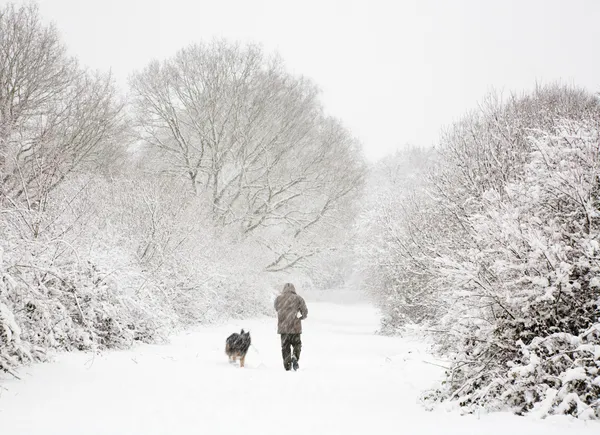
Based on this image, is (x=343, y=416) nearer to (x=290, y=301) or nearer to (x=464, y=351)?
(x=464, y=351)

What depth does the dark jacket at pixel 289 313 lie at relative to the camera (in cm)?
862

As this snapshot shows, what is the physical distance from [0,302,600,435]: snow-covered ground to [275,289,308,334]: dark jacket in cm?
86

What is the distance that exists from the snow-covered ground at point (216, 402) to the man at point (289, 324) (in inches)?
22.3

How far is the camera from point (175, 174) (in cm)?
2083

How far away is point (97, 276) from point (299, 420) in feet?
15.9

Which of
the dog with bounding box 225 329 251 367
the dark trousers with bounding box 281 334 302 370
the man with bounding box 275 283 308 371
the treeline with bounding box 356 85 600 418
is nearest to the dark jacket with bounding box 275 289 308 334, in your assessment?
the man with bounding box 275 283 308 371

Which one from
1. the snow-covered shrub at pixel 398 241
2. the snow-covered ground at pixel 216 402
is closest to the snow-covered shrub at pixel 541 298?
the snow-covered ground at pixel 216 402

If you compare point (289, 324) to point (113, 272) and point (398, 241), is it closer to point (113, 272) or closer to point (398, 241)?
point (398, 241)

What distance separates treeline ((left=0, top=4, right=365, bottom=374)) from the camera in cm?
938

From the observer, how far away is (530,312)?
15.3 ft

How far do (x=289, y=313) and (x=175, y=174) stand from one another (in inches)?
544

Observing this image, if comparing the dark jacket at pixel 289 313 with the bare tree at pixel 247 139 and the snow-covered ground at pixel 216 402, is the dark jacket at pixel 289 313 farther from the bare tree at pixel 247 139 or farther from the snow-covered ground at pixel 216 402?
the bare tree at pixel 247 139

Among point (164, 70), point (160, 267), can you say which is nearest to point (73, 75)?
point (164, 70)

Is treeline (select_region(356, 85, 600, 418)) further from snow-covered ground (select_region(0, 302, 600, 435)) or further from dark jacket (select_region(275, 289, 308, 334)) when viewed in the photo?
dark jacket (select_region(275, 289, 308, 334))
